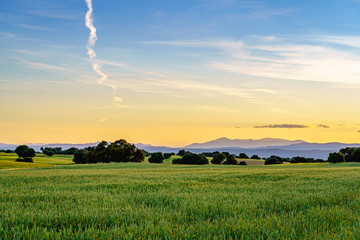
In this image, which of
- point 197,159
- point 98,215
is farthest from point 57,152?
point 98,215

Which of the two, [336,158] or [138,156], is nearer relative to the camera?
[336,158]

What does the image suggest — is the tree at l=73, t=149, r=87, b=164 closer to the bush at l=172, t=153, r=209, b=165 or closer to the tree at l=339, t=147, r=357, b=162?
the bush at l=172, t=153, r=209, b=165

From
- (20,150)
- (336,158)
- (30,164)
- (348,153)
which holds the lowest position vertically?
(30,164)

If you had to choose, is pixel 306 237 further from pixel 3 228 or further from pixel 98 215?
pixel 3 228

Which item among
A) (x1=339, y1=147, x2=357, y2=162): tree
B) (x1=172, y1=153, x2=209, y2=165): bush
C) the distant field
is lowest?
the distant field

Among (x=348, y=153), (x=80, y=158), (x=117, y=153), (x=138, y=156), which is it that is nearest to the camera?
(x=348, y=153)

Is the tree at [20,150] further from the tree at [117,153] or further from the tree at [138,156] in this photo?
the tree at [138,156]

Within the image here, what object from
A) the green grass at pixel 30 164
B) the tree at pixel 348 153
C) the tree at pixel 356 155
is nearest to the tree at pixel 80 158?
the green grass at pixel 30 164

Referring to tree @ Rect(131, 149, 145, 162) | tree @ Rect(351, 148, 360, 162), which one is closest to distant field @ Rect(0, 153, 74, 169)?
tree @ Rect(131, 149, 145, 162)

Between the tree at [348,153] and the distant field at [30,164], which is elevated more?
the tree at [348,153]

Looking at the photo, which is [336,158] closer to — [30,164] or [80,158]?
[30,164]

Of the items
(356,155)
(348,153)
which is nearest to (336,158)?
(356,155)

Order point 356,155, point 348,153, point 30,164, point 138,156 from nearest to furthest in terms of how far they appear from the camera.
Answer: point 356,155, point 348,153, point 30,164, point 138,156

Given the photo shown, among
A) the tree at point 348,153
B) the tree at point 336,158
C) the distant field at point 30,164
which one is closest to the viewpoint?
the distant field at point 30,164
